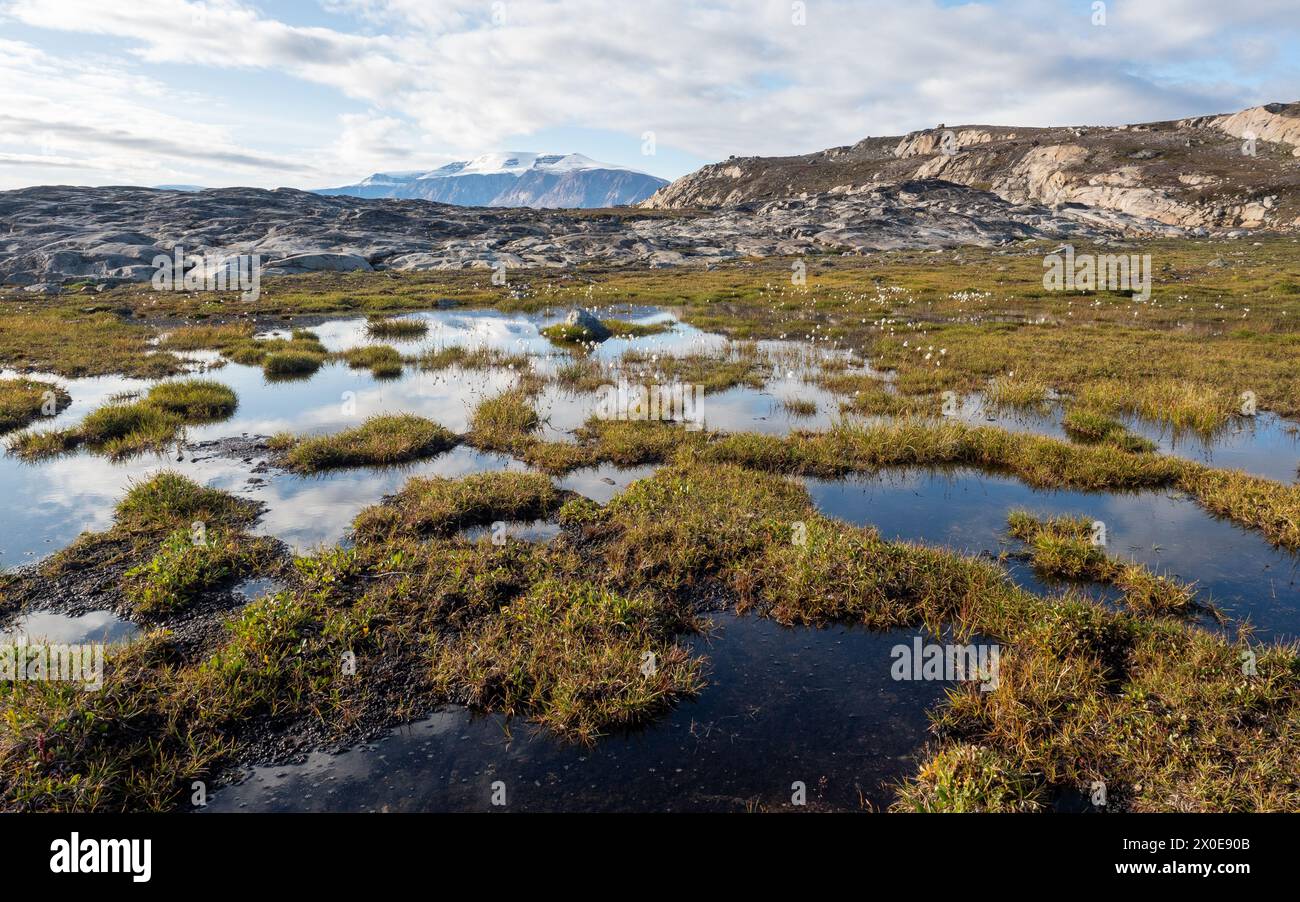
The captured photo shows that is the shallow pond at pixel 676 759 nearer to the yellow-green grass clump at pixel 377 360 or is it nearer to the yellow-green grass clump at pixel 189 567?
the yellow-green grass clump at pixel 189 567

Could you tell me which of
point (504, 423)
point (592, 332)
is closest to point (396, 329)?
point (592, 332)

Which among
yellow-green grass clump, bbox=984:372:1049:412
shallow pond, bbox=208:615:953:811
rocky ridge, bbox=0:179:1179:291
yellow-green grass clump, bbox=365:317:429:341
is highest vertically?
rocky ridge, bbox=0:179:1179:291

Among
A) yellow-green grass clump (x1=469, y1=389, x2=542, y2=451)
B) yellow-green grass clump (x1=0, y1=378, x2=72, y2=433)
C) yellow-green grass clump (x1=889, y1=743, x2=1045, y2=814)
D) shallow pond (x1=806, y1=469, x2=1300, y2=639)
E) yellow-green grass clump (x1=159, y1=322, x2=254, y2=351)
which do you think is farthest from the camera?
yellow-green grass clump (x1=159, y1=322, x2=254, y2=351)

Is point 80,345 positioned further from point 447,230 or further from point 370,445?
point 447,230

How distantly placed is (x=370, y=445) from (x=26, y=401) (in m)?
11.1

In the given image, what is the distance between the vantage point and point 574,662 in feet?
22.3

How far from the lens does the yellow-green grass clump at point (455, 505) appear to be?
10156 millimetres

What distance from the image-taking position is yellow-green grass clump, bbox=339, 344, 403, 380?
22.0 meters

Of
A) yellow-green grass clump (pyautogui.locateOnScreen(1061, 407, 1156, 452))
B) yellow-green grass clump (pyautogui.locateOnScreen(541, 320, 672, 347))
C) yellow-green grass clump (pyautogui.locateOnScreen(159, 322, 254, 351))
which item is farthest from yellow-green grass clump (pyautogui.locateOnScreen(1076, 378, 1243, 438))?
yellow-green grass clump (pyautogui.locateOnScreen(159, 322, 254, 351))

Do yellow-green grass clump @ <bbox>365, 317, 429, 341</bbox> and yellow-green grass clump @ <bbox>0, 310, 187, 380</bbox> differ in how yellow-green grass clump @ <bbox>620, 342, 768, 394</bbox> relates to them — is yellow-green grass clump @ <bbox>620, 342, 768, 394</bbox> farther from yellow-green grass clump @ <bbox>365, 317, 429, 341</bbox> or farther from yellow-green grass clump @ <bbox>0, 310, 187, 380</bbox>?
yellow-green grass clump @ <bbox>0, 310, 187, 380</bbox>

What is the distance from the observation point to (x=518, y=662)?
A: 273 inches

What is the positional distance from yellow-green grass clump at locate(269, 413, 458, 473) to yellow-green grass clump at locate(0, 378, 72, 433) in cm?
735

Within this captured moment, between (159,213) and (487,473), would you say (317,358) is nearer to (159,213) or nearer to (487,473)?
(487,473)

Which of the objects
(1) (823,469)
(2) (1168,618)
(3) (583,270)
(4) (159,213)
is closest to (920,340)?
(1) (823,469)
